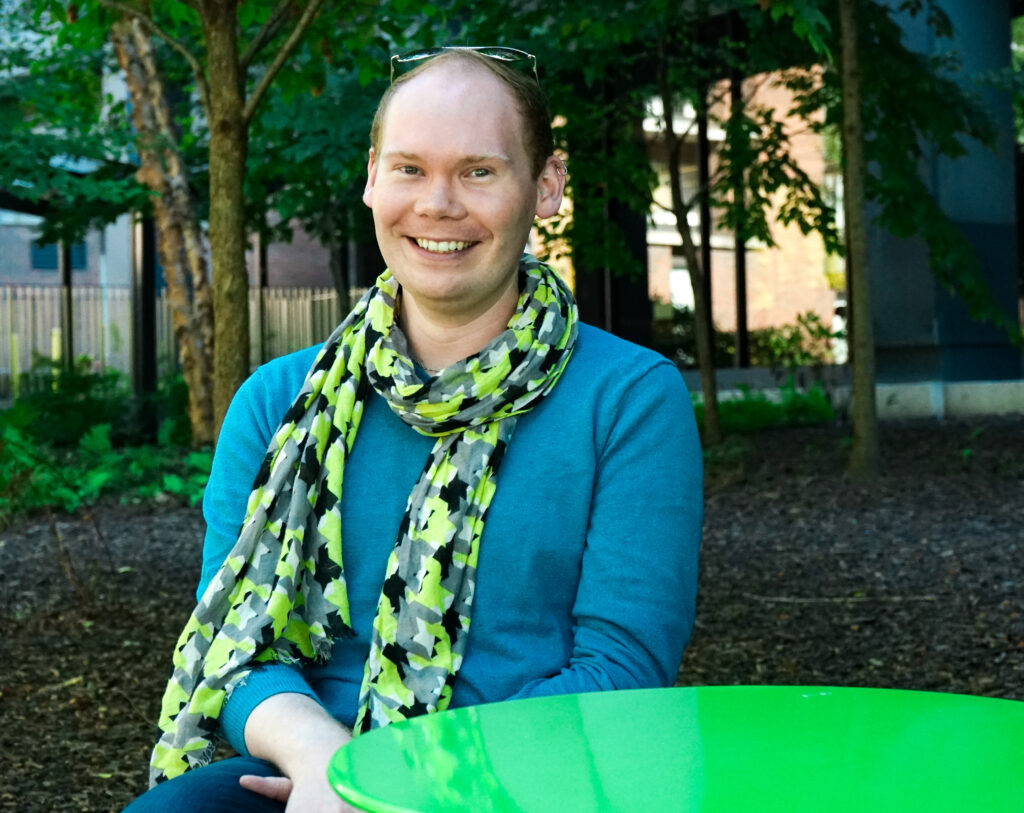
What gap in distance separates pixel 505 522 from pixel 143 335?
16.1 meters

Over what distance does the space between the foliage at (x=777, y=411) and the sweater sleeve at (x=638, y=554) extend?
459 inches

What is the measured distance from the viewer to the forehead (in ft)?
6.89

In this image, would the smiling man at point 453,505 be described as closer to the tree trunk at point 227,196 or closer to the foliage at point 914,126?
the tree trunk at point 227,196

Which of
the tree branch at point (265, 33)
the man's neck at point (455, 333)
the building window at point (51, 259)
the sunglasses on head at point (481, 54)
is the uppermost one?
the building window at point (51, 259)

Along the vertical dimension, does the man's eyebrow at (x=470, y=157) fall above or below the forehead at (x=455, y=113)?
below

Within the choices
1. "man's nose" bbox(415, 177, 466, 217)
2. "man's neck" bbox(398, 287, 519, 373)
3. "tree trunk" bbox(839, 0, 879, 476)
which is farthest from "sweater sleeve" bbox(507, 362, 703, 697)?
"tree trunk" bbox(839, 0, 879, 476)

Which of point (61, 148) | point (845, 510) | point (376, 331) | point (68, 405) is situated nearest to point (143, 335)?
point (68, 405)

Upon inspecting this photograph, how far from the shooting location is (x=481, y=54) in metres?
2.19

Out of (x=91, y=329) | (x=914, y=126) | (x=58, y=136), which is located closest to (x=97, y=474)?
(x=58, y=136)

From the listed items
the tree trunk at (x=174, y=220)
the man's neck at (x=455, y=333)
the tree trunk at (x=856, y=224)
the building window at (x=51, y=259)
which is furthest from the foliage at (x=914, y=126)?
the building window at (x=51, y=259)

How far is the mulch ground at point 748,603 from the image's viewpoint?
4516 mm

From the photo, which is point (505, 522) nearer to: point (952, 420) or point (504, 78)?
point (504, 78)

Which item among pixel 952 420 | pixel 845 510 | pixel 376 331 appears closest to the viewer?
pixel 376 331

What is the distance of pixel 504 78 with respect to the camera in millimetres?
2137
